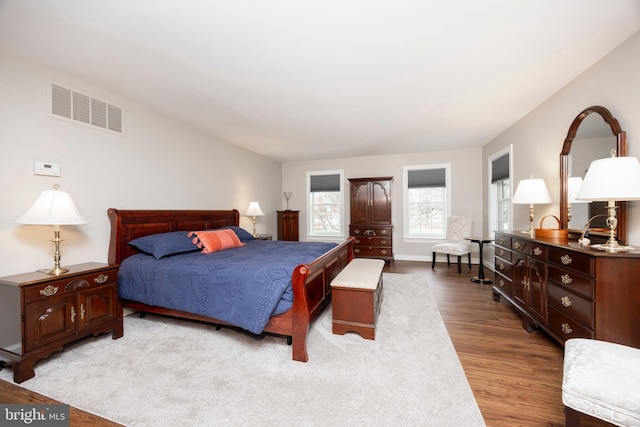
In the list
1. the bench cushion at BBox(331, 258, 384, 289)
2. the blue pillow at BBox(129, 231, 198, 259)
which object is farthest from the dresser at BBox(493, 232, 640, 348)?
the blue pillow at BBox(129, 231, 198, 259)

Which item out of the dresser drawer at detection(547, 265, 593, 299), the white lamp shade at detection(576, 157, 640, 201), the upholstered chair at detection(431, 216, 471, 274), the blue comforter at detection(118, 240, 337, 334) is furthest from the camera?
the upholstered chair at detection(431, 216, 471, 274)

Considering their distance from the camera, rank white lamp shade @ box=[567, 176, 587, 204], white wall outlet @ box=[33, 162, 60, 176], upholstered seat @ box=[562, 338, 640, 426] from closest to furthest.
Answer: upholstered seat @ box=[562, 338, 640, 426], white wall outlet @ box=[33, 162, 60, 176], white lamp shade @ box=[567, 176, 587, 204]

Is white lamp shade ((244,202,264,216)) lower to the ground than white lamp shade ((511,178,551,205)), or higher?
lower

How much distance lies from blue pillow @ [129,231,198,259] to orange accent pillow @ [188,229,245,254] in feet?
0.55

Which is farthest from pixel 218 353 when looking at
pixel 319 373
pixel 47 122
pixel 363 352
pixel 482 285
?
pixel 482 285

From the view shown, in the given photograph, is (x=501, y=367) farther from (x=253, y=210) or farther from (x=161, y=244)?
(x=253, y=210)

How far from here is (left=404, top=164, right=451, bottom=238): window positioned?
5.78 m

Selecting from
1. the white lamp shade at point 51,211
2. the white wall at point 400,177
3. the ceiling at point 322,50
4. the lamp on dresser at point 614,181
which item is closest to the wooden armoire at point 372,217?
the white wall at point 400,177

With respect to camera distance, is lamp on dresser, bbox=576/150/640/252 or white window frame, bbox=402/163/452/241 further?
white window frame, bbox=402/163/452/241

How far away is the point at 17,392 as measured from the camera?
5.59ft

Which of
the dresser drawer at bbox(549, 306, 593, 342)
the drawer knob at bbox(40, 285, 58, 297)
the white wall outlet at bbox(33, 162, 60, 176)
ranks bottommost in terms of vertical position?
the dresser drawer at bbox(549, 306, 593, 342)

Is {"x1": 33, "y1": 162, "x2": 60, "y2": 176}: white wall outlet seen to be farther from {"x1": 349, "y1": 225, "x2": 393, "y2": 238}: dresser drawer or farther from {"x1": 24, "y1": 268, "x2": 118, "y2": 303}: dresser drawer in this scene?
{"x1": 349, "y1": 225, "x2": 393, "y2": 238}: dresser drawer

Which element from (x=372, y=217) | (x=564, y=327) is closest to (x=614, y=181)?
(x=564, y=327)

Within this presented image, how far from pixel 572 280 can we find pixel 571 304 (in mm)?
185
